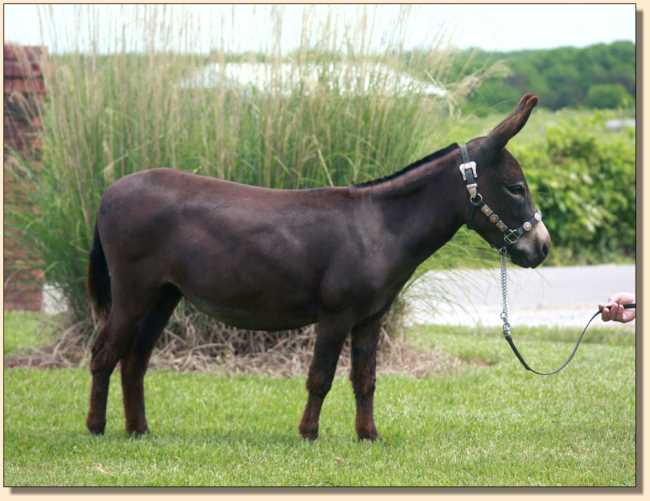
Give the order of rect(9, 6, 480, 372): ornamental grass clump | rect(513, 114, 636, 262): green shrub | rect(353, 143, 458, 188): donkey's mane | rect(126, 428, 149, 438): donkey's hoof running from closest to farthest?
rect(353, 143, 458, 188): donkey's mane → rect(126, 428, 149, 438): donkey's hoof → rect(9, 6, 480, 372): ornamental grass clump → rect(513, 114, 636, 262): green shrub

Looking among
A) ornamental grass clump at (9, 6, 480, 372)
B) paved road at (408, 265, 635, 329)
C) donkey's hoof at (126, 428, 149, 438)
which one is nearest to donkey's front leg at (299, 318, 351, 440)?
donkey's hoof at (126, 428, 149, 438)

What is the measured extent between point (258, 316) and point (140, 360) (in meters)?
0.78

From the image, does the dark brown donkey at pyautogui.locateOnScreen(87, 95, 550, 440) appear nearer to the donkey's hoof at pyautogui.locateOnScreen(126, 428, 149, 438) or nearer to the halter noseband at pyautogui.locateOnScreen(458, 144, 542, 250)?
the halter noseband at pyautogui.locateOnScreen(458, 144, 542, 250)

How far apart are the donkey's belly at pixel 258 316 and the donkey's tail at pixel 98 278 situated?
0.67 m

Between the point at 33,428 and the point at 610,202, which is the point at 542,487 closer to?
the point at 33,428

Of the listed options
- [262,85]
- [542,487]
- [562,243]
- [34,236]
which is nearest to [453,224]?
[542,487]

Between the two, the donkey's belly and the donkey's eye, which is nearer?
the donkey's eye

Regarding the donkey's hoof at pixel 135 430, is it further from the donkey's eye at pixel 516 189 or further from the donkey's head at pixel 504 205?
the donkey's eye at pixel 516 189

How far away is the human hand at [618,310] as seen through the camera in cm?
507

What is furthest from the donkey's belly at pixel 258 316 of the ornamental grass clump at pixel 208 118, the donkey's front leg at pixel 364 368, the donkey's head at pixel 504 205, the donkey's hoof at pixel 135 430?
the ornamental grass clump at pixel 208 118

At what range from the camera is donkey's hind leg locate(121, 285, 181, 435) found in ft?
18.6

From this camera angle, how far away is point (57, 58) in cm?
835

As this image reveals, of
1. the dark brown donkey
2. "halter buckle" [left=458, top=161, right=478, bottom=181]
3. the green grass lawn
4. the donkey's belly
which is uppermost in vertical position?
"halter buckle" [left=458, top=161, right=478, bottom=181]

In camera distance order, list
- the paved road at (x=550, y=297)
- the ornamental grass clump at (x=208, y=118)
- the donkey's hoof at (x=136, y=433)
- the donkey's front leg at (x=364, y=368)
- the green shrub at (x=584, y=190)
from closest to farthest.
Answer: the donkey's front leg at (x=364, y=368)
the donkey's hoof at (x=136, y=433)
the ornamental grass clump at (x=208, y=118)
the paved road at (x=550, y=297)
the green shrub at (x=584, y=190)
